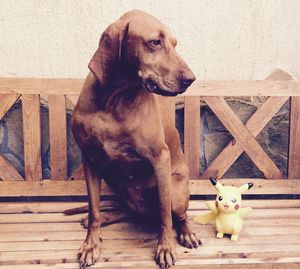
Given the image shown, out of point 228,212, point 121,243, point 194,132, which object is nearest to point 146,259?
point 121,243

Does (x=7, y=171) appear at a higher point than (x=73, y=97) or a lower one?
lower

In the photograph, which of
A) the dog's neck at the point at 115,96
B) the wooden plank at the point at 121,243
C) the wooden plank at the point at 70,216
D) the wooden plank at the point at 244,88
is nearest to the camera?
the dog's neck at the point at 115,96

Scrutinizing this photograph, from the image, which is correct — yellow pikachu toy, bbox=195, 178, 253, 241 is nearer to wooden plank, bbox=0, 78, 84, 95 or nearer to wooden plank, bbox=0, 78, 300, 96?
wooden plank, bbox=0, 78, 300, 96

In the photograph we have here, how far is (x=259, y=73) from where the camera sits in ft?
10.4

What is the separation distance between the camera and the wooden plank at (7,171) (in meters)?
2.85

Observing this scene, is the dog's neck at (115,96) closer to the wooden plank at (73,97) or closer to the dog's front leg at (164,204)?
the dog's front leg at (164,204)

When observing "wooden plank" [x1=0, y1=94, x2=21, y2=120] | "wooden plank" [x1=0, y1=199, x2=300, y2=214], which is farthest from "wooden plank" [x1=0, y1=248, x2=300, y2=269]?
"wooden plank" [x1=0, y1=94, x2=21, y2=120]

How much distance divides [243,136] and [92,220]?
1195mm

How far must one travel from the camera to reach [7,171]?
112 inches

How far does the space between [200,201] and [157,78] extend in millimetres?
1305

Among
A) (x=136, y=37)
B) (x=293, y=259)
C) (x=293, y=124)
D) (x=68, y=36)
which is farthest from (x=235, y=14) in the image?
(x=293, y=259)

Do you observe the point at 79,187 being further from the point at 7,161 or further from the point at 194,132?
the point at 194,132

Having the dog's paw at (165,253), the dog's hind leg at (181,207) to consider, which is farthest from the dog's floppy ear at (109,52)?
the dog's paw at (165,253)

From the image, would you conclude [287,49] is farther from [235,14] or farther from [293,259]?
[293,259]
